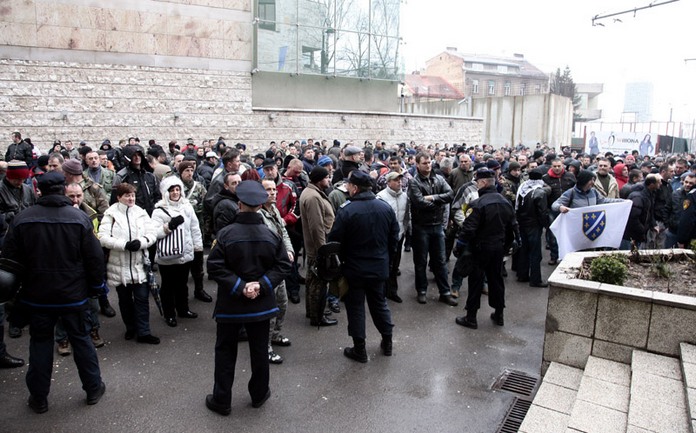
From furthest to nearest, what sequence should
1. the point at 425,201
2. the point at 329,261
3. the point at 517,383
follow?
1. the point at 425,201
2. the point at 329,261
3. the point at 517,383

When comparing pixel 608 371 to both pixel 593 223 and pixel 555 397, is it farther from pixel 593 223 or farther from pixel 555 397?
pixel 593 223

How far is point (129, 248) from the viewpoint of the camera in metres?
5.40

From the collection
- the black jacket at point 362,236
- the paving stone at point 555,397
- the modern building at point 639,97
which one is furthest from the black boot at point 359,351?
the modern building at point 639,97

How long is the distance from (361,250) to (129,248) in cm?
246

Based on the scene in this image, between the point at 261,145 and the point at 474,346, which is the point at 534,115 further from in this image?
the point at 474,346

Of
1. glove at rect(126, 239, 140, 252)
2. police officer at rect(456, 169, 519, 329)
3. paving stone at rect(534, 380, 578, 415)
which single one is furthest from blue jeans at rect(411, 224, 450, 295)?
glove at rect(126, 239, 140, 252)

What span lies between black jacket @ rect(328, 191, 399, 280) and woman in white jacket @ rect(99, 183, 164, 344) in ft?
6.88

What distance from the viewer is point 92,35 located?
1819cm

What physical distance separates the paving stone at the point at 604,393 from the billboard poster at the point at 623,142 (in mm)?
24611

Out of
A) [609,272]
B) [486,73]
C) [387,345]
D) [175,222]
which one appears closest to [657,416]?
[609,272]

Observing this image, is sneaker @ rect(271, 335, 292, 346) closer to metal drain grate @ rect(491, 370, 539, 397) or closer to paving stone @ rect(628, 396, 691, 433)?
metal drain grate @ rect(491, 370, 539, 397)

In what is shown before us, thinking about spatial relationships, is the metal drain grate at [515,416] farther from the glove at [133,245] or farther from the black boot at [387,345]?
the glove at [133,245]

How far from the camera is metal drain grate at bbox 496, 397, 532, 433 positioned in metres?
4.30

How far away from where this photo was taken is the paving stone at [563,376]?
469 centimetres
